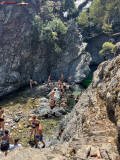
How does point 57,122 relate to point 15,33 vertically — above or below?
below

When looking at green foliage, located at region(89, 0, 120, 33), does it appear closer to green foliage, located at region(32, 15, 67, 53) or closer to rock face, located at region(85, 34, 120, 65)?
rock face, located at region(85, 34, 120, 65)

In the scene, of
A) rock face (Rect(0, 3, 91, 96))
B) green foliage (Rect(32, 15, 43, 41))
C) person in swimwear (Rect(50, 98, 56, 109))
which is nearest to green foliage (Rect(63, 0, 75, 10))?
rock face (Rect(0, 3, 91, 96))

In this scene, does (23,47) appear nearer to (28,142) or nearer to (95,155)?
(28,142)

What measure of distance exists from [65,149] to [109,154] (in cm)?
185

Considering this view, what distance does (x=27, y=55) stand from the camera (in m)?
23.8

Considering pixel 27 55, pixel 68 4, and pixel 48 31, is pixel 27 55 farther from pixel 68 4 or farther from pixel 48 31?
pixel 68 4

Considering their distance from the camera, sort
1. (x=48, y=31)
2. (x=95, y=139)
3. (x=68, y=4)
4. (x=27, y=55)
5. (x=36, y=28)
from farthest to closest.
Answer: (x=68, y=4) < (x=48, y=31) < (x=36, y=28) < (x=27, y=55) < (x=95, y=139)

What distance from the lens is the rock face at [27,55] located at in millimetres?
21816

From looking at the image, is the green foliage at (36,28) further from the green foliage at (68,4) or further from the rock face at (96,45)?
the rock face at (96,45)

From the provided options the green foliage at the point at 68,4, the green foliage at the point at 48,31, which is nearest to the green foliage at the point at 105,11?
the green foliage at the point at 68,4

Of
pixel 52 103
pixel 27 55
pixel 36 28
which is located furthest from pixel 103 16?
pixel 52 103

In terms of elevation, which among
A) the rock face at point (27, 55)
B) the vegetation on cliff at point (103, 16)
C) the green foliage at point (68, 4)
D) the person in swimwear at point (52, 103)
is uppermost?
the green foliage at point (68, 4)

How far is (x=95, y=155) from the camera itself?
16.7 ft

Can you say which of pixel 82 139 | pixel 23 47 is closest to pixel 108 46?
pixel 23 47
